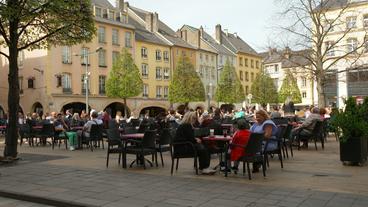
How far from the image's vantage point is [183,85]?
178ft

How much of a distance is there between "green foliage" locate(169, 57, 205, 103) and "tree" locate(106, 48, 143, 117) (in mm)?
7421

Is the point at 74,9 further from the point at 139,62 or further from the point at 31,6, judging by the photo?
the point at 139,62

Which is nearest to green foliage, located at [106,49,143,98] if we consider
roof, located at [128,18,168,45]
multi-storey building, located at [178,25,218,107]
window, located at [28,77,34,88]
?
window, located at [28,77,34,88]

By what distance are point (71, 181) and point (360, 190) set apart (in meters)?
5.65

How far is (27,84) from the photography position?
46.8 m

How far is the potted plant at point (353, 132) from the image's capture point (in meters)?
10.7

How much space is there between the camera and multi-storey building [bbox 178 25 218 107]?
68.8m

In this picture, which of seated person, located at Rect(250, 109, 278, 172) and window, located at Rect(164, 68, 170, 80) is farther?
window, located at Rect(164, 68, 170, 80)

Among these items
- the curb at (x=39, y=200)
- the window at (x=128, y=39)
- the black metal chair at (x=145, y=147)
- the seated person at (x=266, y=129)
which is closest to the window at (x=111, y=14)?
the window at (x=128, y=39)

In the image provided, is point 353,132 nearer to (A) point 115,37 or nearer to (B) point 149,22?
(A) point 115,37

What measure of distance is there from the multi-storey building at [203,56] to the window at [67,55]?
2457 centimetres

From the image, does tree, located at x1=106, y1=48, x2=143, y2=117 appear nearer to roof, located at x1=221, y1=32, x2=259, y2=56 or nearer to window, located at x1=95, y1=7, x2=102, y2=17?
window, located at x1=95, y1=7, x2=102, y2=17

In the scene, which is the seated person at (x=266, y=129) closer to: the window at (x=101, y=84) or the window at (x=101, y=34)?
the window at (x=101, y=84)

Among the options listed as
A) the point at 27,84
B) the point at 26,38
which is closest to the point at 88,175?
the point at 26,38
